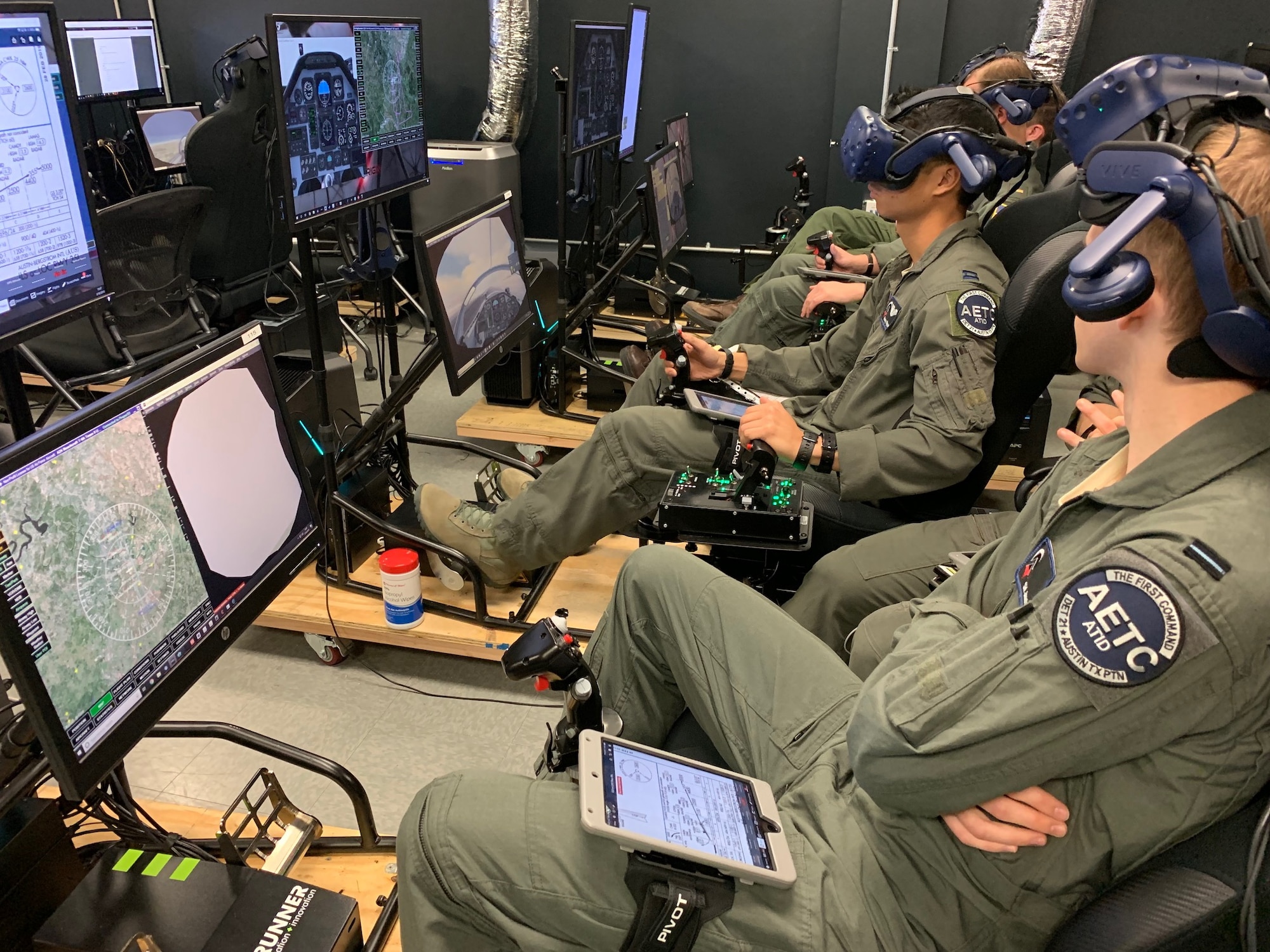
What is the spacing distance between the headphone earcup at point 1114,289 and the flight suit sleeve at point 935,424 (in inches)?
33.8

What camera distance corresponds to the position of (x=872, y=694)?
1015 millimetres

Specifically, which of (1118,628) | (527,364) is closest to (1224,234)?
(1118,628)

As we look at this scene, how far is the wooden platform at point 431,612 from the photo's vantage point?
2.18m

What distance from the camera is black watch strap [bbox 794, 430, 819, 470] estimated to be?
1.85 meters

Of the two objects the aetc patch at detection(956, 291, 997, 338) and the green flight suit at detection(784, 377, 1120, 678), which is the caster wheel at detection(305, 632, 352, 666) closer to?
the green flight suit at detection(784, 377, 1120, 678)

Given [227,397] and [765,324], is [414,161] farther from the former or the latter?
[765,324]

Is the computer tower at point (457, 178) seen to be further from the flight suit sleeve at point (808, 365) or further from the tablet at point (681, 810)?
the tablet at point (681, 810)

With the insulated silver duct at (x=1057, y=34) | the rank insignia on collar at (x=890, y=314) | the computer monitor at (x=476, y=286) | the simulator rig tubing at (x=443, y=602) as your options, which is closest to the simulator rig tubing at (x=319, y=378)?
the simulator rig tubing at (x=443, y=602)

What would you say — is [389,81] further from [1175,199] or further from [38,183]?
[1175,199]

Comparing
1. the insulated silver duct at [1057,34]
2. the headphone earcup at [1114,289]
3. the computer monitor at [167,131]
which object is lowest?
the computer monitor at [167,131]

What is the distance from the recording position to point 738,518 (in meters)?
1.67

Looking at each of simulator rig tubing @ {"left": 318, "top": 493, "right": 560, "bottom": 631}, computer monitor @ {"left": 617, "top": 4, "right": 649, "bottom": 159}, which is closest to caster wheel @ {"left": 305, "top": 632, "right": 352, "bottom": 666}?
simulator rig tubing @ {"left": 318, "top": 493, "right": 560, "bottom": 631}

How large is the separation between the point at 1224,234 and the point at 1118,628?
378mm
